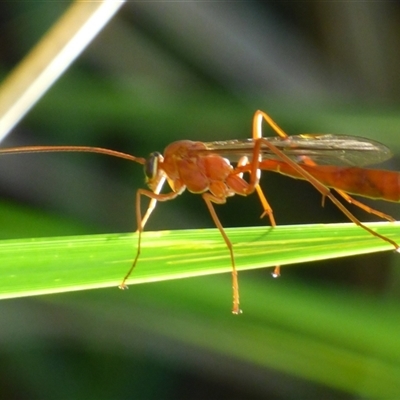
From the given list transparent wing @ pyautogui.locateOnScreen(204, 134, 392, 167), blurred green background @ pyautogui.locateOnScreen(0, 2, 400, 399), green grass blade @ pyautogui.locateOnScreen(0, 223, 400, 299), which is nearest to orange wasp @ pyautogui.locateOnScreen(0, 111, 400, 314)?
transparent wing @ pyautogui.locateOnScreen(204, 134, 392, 167)

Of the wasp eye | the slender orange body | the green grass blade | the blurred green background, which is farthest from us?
the blurred green background

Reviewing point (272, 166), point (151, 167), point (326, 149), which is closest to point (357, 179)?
point (326, 149)

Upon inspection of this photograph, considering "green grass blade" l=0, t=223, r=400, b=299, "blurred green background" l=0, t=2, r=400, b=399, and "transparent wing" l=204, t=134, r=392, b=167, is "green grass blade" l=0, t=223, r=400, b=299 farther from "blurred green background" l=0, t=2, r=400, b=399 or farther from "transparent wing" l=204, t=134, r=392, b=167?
"blurred green background" l=0, t=2, r=400, b=399

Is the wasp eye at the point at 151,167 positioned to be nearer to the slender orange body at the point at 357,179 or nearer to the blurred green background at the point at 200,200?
the slender orange body at the point at 357,179

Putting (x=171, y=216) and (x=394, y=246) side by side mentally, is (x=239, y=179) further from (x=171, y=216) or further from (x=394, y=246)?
(x=171, y=216)

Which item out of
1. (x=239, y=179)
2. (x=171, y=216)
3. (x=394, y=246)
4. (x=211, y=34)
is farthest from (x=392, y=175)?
(x=211, y=34)

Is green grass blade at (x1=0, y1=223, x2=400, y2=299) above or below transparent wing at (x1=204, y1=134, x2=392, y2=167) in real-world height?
below
